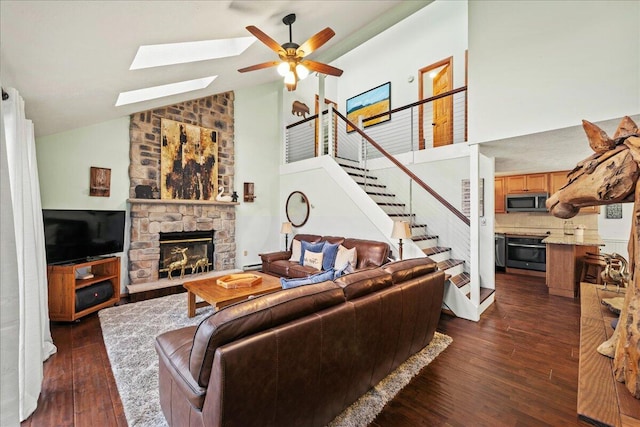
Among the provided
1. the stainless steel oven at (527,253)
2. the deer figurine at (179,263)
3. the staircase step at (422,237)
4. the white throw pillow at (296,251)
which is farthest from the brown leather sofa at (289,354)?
the stainless steel oven at (527,253)

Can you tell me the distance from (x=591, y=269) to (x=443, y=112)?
12.0 ft

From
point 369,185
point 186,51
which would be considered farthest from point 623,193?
point 369,185

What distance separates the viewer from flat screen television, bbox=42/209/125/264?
3.24 m

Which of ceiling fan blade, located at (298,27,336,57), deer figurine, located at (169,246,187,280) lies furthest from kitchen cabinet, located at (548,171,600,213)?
deer figurine, located at (169,246,187,280)

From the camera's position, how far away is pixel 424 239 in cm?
429

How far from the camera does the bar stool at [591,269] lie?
4047 mm

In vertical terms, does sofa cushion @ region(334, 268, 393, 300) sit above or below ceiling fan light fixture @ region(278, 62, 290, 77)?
below

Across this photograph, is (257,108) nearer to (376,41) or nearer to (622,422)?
(376,41)

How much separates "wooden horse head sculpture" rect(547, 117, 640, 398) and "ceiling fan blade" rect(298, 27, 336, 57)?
2.58 m

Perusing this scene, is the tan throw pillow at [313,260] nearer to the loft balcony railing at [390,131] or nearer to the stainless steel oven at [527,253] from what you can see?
the loft balcony railing at [390,131]

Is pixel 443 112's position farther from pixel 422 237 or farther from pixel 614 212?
pixel 614 212

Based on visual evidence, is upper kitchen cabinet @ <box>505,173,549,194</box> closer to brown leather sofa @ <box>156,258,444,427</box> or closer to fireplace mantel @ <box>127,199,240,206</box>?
brown leather sofa @ <box>156,258,444,427</box>

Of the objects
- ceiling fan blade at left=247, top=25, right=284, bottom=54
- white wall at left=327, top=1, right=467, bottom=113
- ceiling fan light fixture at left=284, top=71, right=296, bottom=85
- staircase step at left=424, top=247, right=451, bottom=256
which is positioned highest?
white wall at left=327, top=1, right=467, bottom=113

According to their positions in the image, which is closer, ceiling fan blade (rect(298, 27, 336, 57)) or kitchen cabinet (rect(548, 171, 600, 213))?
ceiling fan blade (rect(298, 27, 336, 57))
